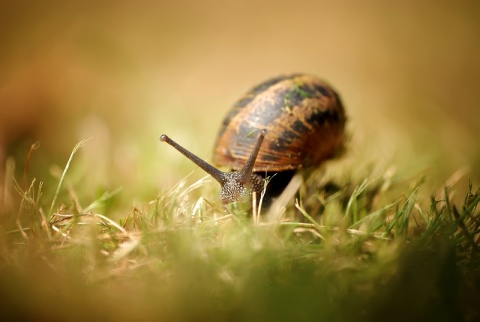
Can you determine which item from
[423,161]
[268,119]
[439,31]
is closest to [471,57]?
[439,31]

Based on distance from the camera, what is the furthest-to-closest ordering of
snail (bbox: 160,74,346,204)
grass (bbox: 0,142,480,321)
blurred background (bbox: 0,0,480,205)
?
blurred background (bbox: 0,0,480,205) → snail (bbox: 160,74,346,204) → grass (bbox: 0,142,480,321)

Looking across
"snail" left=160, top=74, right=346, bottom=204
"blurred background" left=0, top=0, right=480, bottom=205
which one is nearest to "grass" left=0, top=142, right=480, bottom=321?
"snail" left=160, top=74, right=346, bottom=204

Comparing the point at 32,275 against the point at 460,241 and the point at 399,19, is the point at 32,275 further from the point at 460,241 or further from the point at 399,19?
the point at 399,19

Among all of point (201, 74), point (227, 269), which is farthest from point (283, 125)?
point (201, 74)

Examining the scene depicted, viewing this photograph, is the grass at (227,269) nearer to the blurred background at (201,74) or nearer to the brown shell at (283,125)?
the brown shell at (283,125)

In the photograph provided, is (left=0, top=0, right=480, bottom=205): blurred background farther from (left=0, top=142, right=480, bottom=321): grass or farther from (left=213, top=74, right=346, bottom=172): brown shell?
(left=0, top=142, right=480, bottom=321): grass

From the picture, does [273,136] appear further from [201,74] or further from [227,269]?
[201,74]
